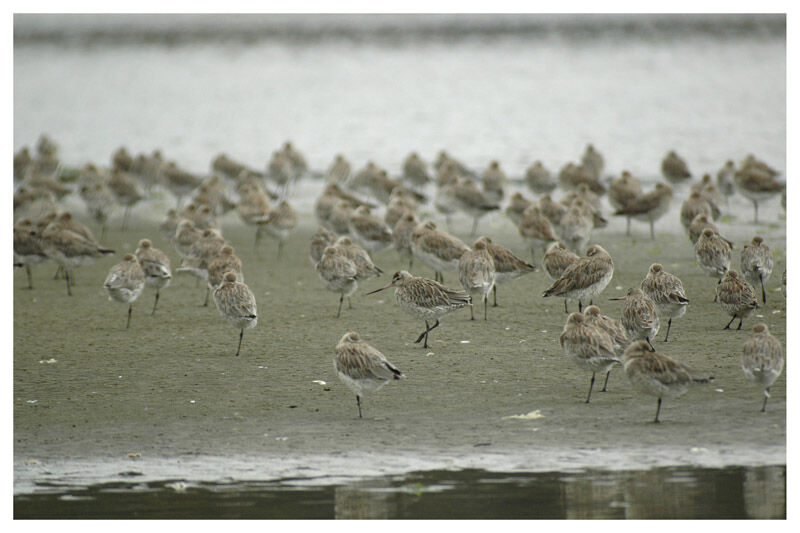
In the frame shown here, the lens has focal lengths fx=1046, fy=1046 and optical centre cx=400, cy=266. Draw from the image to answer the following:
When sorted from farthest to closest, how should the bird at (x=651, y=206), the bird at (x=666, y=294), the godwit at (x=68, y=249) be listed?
the bird at (x=651, y=206), the godwit at (x=68, y=249), the bird at (x=666, y=294)

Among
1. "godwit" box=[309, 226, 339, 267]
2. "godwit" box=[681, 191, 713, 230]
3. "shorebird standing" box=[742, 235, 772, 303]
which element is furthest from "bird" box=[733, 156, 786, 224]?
"godwit" box=[309, 226, 339, 267]

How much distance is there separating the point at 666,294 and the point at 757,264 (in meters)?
2.10

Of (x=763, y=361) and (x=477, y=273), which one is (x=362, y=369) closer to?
(x=763, y=361)

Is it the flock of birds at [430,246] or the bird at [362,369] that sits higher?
the flock of birds at [430,246]

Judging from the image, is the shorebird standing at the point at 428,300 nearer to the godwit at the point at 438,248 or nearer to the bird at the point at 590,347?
the bird at the point at 590,347

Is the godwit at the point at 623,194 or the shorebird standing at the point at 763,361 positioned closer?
the shorebird standing at the point at 763,361

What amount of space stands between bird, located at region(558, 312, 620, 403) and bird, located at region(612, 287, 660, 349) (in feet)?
3.00

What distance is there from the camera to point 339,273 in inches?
525

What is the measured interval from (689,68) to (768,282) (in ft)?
137

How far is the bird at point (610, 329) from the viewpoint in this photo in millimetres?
9844

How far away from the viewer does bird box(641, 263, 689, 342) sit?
449 inches

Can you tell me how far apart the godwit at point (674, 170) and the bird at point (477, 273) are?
34.9ft

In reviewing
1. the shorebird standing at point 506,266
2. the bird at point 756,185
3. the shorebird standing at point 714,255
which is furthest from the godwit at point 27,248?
the bird at point 756,185

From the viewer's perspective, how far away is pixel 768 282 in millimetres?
14172
